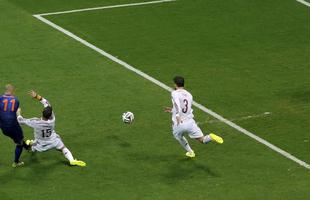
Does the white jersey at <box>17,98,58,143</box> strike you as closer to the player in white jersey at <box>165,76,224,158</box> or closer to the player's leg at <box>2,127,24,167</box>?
the player's leg at <box>2,127,24,167</box>

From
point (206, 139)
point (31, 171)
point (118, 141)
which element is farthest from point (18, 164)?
point (206, 139)

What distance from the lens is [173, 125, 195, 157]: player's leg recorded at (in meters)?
21.6

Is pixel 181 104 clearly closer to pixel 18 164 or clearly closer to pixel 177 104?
pixel 177 104

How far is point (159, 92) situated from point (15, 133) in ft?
20.5

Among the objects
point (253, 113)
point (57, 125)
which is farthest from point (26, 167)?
point (253, 113)

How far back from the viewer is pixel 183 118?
21547 millimetres

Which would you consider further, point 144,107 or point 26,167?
point 144,107

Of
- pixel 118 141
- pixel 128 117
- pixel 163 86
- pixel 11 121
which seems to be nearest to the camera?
pixel 11 121

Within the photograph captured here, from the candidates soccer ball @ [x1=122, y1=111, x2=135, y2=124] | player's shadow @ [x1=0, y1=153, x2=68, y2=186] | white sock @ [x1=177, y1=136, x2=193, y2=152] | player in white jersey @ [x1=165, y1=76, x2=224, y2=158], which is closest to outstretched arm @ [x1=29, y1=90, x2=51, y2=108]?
player's shadow @ [x1=0, y1=153, x2=68, y2=186]

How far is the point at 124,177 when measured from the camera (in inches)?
827

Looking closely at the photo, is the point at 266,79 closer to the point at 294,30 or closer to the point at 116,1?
the point at 294,30

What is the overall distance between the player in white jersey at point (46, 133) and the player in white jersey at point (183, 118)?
8.56 ft

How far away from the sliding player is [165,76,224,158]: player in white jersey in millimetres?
3949

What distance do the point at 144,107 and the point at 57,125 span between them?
2845mm
